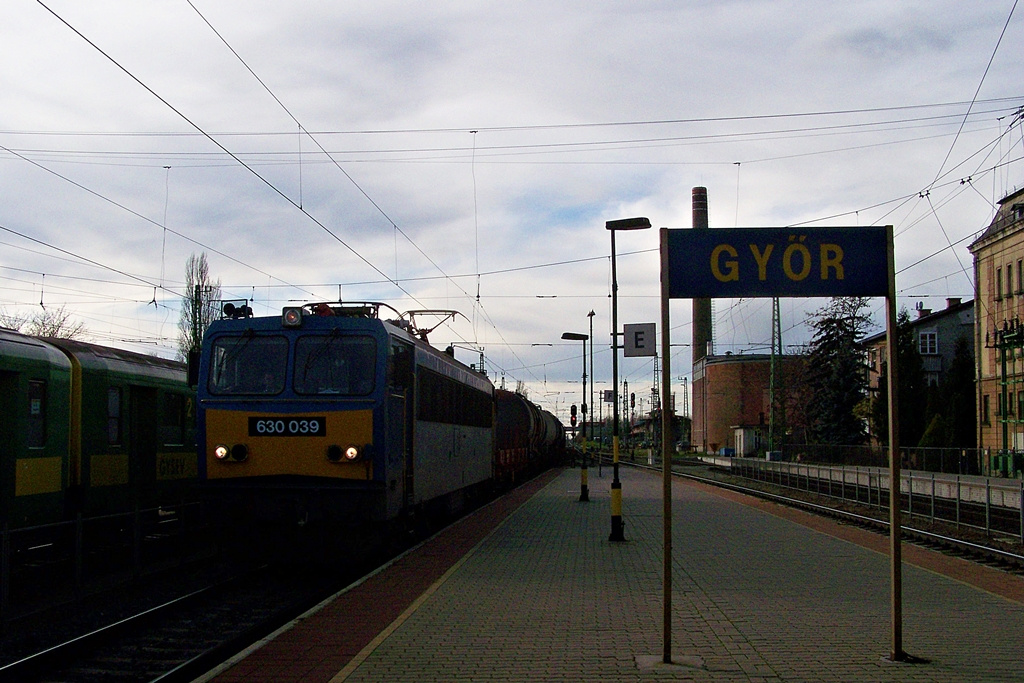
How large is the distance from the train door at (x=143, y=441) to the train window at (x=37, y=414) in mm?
2516

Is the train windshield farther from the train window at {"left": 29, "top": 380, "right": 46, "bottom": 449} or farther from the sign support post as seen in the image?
the sign support post

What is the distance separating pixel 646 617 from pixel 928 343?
2265 inches

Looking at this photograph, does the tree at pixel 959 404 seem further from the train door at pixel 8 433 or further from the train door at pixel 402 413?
the train door at pixel 8 433

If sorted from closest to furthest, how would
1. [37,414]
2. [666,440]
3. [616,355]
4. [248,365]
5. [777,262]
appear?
[666,440], [777,262], [37,414], [248,365], [616,355]

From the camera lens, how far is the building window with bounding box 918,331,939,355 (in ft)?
200

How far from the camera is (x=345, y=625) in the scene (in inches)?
352

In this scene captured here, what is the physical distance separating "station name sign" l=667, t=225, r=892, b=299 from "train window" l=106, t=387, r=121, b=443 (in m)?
9.26

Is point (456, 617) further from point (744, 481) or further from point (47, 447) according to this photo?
point (744, 481)

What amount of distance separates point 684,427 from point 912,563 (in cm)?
11035

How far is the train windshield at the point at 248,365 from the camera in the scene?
1238cm

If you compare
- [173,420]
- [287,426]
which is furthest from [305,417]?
[173,420]

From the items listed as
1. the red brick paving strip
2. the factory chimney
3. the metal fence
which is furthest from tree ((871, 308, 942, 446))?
the red brick paving strip

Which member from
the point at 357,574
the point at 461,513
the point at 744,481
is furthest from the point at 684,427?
the point at 357,574

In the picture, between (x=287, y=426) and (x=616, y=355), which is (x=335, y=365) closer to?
(x=287, y=426)
